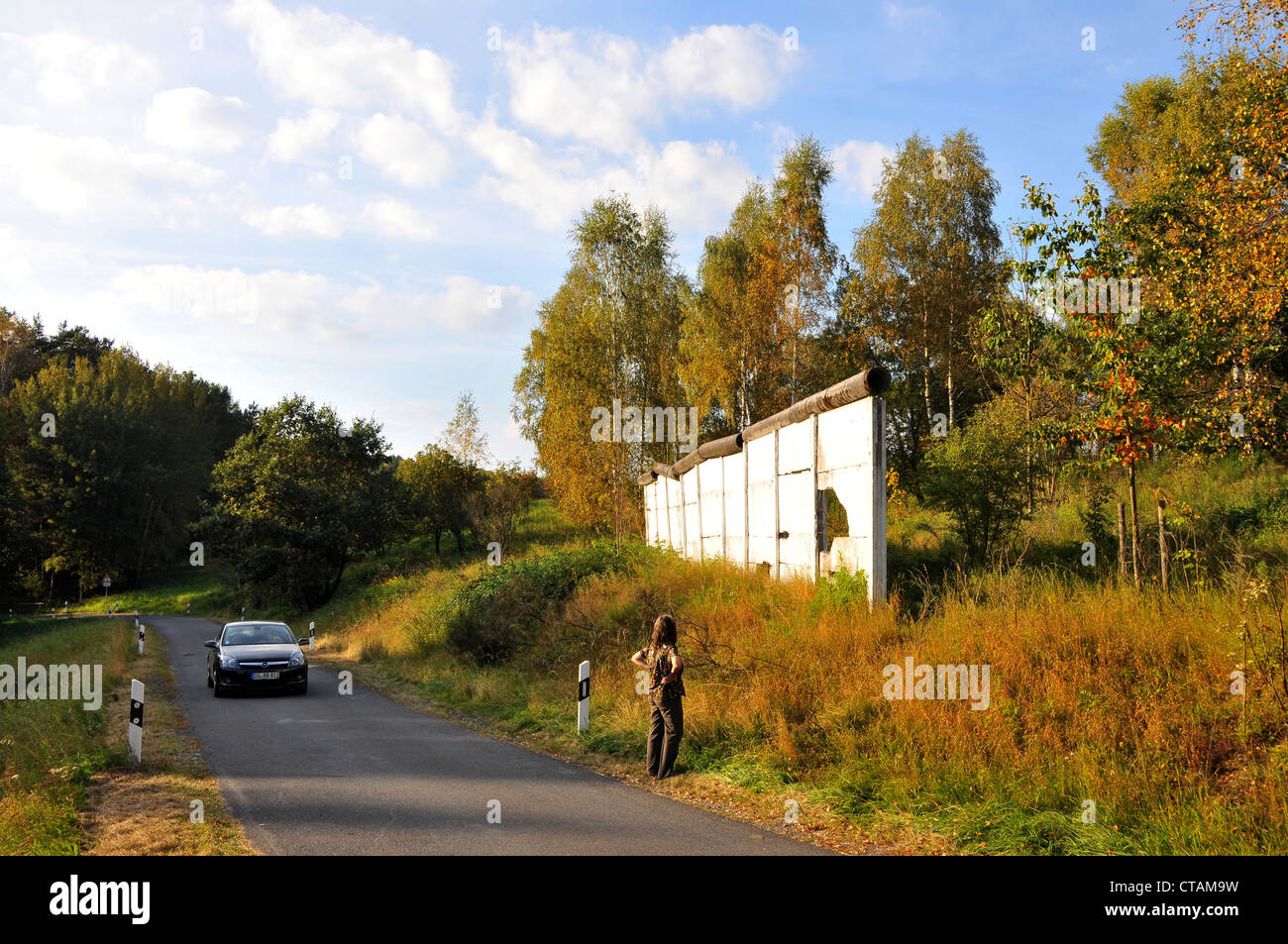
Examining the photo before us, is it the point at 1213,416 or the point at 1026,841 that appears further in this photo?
the point at 1213,416

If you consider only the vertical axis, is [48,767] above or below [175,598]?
above

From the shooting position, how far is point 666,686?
870 centimetres

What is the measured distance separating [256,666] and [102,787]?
24.9ft

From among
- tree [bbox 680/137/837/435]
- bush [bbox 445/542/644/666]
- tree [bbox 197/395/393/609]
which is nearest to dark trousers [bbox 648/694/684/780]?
bush [bbox 445/542/644/666]

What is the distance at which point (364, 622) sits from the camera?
95.8ft

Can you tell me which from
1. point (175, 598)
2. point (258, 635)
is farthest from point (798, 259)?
point (175, 598)

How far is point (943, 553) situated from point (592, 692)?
6.37 meters

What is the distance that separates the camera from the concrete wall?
11.7m

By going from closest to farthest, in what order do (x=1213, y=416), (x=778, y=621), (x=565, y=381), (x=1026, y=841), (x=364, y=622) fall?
1. (x=1026, y=841)
2. (x=1213, y=416)
3. (x=778, y=621)
4. (x=364, y=622)
5. (x=565, y=381)

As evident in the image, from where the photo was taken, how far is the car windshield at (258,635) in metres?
17.1

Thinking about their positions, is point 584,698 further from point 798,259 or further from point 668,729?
point 798,259

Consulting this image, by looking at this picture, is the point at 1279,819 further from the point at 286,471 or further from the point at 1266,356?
the point at 286,471

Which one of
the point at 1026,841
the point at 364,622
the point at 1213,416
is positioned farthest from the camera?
the point at 364,622

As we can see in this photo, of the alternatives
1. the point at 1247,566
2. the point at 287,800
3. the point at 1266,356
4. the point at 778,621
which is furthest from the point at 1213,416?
the point at 287,800
